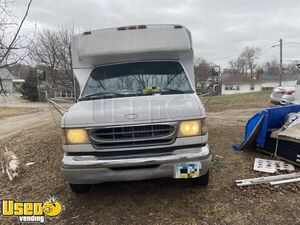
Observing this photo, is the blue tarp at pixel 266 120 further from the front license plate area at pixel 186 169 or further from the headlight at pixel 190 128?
the front license plate area at pixel 186 169

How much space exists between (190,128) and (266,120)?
105 inches

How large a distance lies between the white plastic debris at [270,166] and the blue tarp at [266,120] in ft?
1.74

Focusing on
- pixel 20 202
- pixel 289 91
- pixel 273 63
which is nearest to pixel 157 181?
pixel 20 202

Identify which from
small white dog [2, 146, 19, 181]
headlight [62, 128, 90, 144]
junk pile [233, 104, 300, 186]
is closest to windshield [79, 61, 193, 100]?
headlight [62, 128, 90, 144]

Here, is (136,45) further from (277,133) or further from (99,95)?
(277,133)

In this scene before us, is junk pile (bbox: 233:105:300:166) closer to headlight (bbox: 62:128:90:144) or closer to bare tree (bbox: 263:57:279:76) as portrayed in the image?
headlight (bbox: 62:128:90:144)

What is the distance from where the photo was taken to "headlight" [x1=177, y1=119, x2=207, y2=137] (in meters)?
A: 3.29

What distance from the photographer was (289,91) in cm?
1300

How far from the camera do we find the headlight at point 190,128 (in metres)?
3.29

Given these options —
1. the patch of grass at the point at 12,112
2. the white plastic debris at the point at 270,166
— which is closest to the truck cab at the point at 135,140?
the white plastic debris at the point at 270,166

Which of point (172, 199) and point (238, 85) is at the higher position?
point (238, 85)

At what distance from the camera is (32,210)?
3.84 meters

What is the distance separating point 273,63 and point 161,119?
265ft

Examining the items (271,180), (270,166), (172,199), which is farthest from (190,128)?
(270,166)
